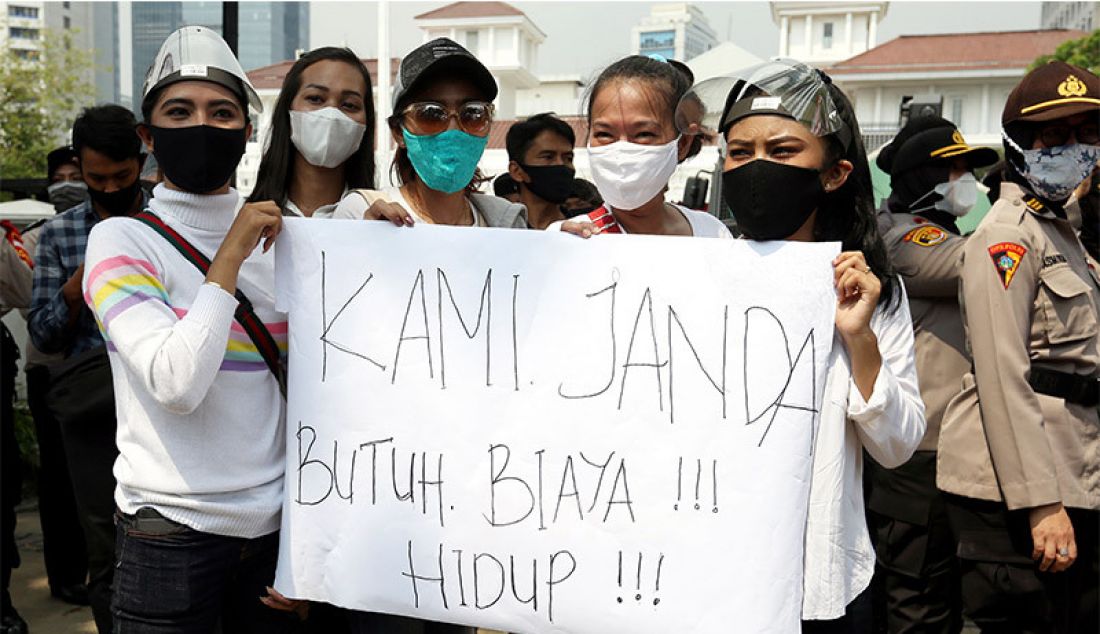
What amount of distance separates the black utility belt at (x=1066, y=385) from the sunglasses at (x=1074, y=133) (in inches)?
29.2

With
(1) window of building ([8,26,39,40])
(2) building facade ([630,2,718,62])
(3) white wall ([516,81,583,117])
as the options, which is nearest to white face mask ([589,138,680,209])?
(3) white wall ([516,81,583,117])

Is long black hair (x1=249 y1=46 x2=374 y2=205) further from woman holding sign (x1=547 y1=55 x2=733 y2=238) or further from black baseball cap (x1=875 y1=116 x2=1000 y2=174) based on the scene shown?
black baseball cap (x1=875 y1=116 x2=1000 y2=174)

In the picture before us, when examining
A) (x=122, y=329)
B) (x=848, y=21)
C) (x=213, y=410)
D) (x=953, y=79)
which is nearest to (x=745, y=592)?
(x=213, y=410)

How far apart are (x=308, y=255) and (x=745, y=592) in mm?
1295

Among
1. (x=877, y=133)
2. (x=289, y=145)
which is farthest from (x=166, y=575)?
(x=877, y=133)

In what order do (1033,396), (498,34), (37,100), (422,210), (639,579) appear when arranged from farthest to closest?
(498,34)
(37,100)
(1033,396)
(422,210)
(639,579)

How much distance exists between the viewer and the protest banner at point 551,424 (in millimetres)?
2061

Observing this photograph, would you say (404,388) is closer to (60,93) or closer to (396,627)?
(396,627)

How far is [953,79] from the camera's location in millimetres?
51500

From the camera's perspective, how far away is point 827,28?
69688mm

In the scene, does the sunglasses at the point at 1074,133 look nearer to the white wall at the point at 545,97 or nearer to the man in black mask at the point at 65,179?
the man in black mask at the point at 65,179

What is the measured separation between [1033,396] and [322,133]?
7.27ft

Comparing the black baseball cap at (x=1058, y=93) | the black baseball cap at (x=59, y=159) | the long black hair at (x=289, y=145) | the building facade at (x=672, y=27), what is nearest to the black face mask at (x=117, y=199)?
the long black hair at (x=289, y=145)

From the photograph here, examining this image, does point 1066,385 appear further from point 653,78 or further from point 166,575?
point 166,575
